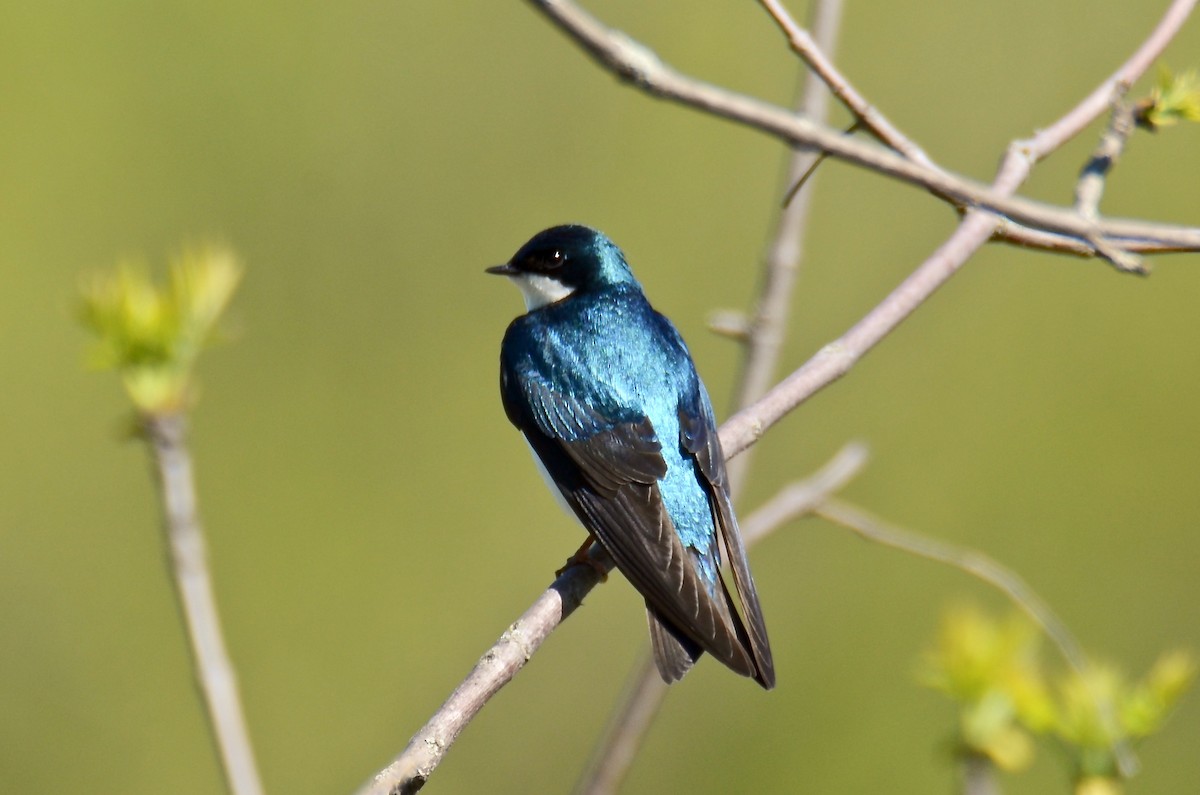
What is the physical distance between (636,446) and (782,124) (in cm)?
134

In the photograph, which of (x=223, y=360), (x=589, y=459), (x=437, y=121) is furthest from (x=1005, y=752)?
(x=437, y=121)

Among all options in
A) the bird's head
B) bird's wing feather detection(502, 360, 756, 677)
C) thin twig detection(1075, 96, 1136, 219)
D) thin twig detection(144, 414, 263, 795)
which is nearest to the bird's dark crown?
the bird's head

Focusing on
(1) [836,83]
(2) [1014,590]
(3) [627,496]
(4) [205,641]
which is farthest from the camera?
(3) [627,496]

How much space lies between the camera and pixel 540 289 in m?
2.64

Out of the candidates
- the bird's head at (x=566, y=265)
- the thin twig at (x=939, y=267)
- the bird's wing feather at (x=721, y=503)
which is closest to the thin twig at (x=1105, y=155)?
the thin twig at (x=939, y=267)

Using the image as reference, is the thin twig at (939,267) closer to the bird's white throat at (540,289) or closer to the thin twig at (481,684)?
the thin twig at (481,684)

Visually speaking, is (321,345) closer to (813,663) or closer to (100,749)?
(100,749)

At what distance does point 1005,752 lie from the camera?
54.9 inches

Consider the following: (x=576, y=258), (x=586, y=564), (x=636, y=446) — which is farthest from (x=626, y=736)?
(x=576, y=258)

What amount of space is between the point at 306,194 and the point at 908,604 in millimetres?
1984

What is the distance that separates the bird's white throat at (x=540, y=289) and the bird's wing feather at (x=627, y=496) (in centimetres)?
27

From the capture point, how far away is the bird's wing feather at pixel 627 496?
71.1 inches

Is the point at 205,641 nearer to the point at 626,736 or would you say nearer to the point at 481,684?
the point at 481,684

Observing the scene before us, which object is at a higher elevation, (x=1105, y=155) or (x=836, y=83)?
(x=836, y=83)
